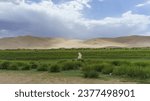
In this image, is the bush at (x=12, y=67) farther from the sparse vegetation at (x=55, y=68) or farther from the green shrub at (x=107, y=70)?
the green shrub at (x=107, y=70)

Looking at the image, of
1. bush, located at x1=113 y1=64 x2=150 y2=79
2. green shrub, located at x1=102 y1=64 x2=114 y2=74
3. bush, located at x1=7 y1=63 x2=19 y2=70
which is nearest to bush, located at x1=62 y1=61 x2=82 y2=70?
green shrub, located at x1=102 y1=64 x2=114 y2=74

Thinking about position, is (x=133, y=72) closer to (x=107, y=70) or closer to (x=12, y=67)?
(x=107, y=70)

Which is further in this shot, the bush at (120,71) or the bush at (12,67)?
the bush at (12,67)

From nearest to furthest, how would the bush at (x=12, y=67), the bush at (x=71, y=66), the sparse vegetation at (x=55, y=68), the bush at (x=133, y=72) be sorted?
the bush at (x=133, y=72), the sparse vegetation at (x=55, y=68), the bush at (x=71, y=66), the bush at (x=12, y=67)

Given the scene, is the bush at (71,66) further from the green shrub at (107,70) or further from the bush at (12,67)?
the bush at (12,67)

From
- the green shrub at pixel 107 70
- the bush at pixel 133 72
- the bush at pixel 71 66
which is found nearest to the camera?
the bush at pixel 133 72

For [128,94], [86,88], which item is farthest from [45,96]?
[128,94]

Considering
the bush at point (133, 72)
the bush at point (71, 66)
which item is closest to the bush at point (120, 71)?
the bush at point (133, 72)

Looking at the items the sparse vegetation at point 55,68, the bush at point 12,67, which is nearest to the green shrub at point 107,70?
the sparse vegetation at point 55,68

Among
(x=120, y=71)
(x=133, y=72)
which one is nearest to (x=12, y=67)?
(x=120, y=71)

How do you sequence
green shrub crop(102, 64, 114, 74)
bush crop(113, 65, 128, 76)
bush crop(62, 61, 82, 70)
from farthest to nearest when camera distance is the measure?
bush crop(62, 61, 82, 70)
green shrub crop(102, 64, 114, 74)
bush crop(113, 65, 128, 76)

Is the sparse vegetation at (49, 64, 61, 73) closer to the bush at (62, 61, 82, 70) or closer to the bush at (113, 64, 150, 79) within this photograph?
the bush at (62, 61, 82, 70)

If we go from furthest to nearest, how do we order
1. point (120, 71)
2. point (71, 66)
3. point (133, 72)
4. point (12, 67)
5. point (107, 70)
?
point (12, 67), point (71, 66), point (107, 70), point (120, 71), point (133, 72)

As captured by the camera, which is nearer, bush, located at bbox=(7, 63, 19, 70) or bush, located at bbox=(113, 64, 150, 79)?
bush, located at bbox=(113, 64, 150, 79)
